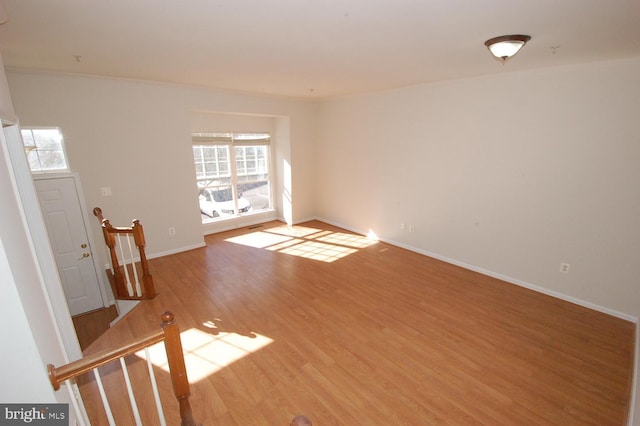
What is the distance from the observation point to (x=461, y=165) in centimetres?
407

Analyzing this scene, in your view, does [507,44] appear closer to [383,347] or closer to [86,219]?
[383,347]

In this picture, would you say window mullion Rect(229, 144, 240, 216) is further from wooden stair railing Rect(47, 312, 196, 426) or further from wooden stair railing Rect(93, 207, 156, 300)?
wooden stair railing Rect(47, 312, 196, 426)

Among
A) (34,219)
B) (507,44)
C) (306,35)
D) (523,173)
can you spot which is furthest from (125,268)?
(523,173)

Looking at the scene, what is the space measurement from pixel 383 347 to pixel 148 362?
202cm

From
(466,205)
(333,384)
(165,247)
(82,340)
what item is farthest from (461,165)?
(82,340)

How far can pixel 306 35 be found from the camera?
2127mm

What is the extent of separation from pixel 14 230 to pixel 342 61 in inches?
112

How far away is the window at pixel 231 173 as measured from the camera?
5.48 m

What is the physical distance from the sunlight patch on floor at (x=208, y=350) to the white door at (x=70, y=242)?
1763mm

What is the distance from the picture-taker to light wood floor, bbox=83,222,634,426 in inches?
83.0

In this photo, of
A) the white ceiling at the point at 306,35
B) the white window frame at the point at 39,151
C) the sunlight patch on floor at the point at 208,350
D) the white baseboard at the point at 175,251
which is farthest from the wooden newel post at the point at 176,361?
the white baseboard at the point at 175,251

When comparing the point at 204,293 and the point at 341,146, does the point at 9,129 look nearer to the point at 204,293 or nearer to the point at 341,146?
the point at 204,293

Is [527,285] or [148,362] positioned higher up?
[148,362]

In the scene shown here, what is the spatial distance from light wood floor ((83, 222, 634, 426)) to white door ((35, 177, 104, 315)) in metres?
0.79
